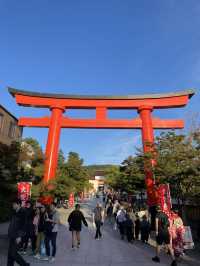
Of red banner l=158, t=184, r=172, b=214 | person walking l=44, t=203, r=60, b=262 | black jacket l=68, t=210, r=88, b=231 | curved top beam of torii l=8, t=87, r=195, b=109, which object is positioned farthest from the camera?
curved top beam of torii l=8, t=87, r=195, b=109

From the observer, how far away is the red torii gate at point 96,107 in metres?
18.8

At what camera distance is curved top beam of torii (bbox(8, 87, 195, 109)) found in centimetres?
1914

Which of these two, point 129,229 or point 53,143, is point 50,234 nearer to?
point 129,229

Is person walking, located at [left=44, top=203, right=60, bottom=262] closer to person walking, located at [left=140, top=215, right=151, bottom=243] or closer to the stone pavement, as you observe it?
the stone pavement

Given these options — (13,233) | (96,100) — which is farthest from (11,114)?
(13,233)

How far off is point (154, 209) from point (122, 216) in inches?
171

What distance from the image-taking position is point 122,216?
1255 cm

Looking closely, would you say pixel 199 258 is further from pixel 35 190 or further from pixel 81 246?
pixel 35 190

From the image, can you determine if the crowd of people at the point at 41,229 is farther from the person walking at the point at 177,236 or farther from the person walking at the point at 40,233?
the person walking at the point at 177,236

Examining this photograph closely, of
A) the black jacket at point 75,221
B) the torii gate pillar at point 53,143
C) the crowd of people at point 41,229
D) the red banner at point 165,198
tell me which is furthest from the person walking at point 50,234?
the torii gate pillar at point 53,143

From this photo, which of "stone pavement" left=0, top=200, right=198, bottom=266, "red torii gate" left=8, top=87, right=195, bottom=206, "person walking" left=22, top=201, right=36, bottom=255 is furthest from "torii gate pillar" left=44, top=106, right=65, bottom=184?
"person walking" left=22, top=201, right=36, bottom=255

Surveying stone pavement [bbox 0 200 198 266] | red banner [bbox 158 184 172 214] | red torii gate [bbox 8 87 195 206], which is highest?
red torii gate [bbox 8 87 195 206]

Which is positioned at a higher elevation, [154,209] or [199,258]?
[154,209]

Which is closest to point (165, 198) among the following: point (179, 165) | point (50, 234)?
point (179, 165)
